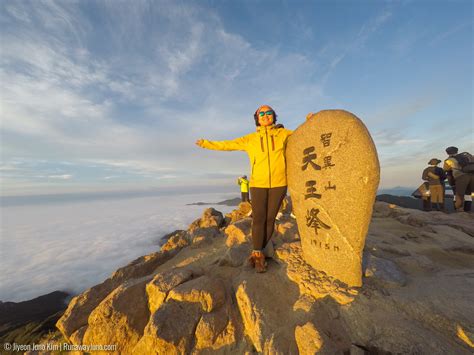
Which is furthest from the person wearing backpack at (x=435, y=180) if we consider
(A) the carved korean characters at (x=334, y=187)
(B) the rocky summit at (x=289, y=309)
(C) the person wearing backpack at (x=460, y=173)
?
(A) the carved korean characters at (x=334, y=187)

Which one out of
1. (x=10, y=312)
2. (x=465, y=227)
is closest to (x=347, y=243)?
(x=465, y=227)

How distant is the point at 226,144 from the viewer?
195 inches

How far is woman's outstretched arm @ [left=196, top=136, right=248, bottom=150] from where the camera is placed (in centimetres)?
486

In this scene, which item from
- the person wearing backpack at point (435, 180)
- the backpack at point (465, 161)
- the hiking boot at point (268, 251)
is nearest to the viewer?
the hiking boot at point (268, 251)

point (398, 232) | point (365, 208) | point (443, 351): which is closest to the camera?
point (443, 351)

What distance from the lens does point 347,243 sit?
13.3 ft

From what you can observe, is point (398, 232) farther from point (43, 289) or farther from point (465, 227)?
point (43, 289)

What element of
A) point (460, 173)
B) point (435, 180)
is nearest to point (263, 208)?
point (460, 173)

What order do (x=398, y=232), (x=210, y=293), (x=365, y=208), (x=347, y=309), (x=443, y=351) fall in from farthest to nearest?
(x=398, y=232)
(x=210, y=293)
(x=365, y=208)
(x=347, y=309)
(x=443, y=351)

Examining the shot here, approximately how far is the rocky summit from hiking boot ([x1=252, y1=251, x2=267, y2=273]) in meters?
0.16

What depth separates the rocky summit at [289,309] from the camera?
3.07 metres

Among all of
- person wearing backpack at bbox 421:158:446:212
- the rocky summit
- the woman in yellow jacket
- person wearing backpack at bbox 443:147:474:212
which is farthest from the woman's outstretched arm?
person wearing backpack at bbox 421:158:446:212

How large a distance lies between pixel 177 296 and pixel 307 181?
12.1 ft

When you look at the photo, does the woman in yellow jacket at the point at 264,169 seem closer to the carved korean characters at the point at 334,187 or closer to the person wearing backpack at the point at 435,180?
the carved korean characters at the point at 334,187
